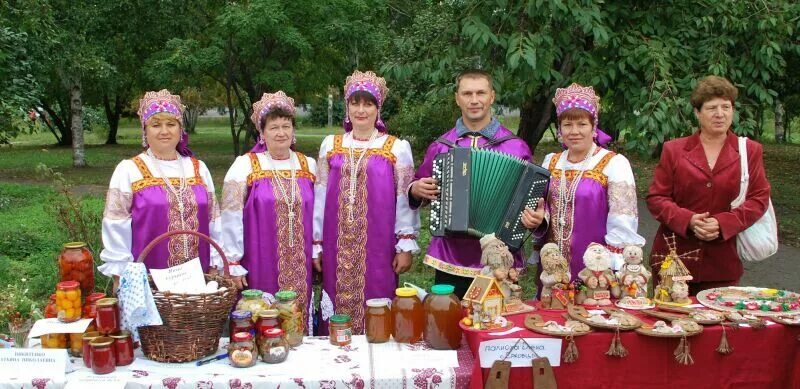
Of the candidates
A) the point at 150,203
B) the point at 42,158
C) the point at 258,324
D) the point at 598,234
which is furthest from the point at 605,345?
the point at 42,158

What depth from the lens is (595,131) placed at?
149 inches

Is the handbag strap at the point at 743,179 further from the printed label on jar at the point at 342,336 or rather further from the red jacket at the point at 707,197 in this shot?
the printed label on jar at the point at 342,336

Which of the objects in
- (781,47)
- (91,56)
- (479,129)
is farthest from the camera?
(91,56)

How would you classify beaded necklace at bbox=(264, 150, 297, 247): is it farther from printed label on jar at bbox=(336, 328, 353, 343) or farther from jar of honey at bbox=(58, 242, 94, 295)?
jar of honey at bbox=(58, 242, 94, 295)

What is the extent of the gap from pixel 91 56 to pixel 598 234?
44.1 feet

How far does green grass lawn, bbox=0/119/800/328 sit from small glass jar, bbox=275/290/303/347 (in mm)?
1880

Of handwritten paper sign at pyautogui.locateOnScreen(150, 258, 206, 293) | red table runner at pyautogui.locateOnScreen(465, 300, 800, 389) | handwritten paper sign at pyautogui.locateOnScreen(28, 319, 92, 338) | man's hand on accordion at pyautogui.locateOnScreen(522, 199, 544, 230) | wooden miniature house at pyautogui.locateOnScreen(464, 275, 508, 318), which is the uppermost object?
man's hand on accordion at pyautogui.locateOnScreen(522, 199, 544, 230)

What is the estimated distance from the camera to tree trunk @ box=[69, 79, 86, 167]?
1755cm

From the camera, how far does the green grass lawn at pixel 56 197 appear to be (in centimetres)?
730

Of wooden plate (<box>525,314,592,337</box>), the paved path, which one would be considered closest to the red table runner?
wooden plate (<box>525,314,592,337</box>)

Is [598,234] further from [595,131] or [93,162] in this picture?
[93,162]

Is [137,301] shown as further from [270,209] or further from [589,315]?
[589,315]

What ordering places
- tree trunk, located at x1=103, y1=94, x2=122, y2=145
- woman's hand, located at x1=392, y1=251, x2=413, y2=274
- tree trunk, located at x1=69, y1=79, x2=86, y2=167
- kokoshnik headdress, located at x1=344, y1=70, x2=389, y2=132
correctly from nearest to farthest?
1. kokoshnik headdress, located at x1=344, y1=70, x2=389, y2=132
2. woman's hand, located at x1=392, y1=251, x2=413, y2=274
3. tree trunk, located at x1=69, y1=79, x2=86, y2=167
4. tree trunk, located at x1=103, y1=94, x2=122, y2=145

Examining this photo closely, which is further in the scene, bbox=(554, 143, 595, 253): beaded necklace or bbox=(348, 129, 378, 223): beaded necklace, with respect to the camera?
bbox=(348, 129, 378, 223): beaded necklace
